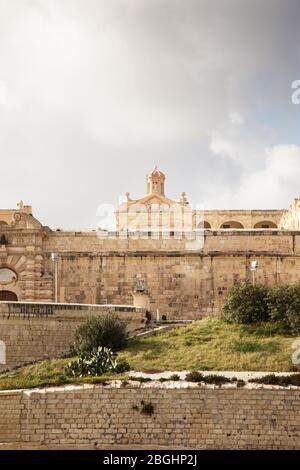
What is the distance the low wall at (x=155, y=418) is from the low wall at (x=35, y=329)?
594cm

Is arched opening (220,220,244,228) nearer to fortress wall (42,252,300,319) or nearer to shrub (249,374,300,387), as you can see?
fortress wall (42,252,300,319)

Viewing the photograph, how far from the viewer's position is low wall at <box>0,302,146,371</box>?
1072 inches

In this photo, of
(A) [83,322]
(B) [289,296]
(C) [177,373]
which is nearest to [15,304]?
(A) [83,322]

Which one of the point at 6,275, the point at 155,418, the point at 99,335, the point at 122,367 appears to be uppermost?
the point at 6,275

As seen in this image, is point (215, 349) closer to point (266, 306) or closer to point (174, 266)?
point (266, 306)

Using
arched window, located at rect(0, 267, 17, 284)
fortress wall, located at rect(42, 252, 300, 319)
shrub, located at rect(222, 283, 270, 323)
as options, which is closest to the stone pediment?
fortress wall, located at rect(42, 252, 300, 319)

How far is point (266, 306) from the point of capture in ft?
91.2

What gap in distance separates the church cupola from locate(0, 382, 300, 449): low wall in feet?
136

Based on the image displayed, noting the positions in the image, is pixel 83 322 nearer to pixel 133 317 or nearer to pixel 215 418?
pixel 133 317

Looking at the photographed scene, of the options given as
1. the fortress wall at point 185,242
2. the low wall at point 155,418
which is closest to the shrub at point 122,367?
the low wall at point 155,418

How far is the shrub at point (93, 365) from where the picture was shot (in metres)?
23.6

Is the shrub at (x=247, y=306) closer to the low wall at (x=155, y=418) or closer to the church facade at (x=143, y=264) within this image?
the church facade at (x=143, y=264)

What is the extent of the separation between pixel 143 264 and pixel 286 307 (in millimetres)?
9418

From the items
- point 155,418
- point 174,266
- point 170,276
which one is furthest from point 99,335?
point 174,266
